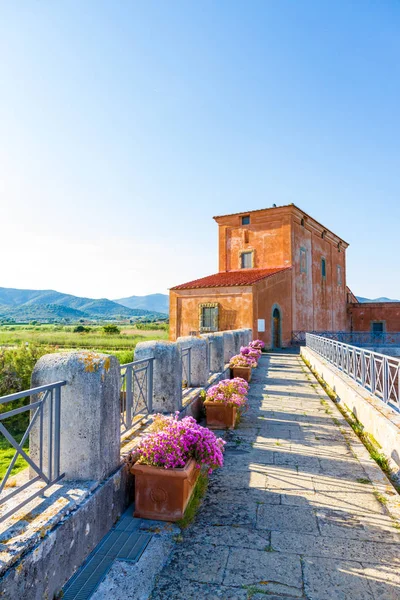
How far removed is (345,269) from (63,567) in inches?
1530

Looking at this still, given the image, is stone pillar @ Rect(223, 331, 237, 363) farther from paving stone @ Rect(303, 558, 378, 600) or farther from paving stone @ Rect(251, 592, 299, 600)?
paving stone @ Rect(251, 592, 299, 600)

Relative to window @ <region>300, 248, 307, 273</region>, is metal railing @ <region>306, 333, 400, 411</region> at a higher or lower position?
lower

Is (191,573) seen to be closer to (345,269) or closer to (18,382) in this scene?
(18,382)

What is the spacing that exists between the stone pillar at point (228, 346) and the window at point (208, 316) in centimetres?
964

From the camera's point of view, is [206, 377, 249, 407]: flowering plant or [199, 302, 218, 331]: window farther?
[199, 302, 218, 331]: window

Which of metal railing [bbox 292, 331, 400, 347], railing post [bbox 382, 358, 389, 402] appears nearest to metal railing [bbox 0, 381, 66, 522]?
railing post [bbox 382, 358, 389, 402]

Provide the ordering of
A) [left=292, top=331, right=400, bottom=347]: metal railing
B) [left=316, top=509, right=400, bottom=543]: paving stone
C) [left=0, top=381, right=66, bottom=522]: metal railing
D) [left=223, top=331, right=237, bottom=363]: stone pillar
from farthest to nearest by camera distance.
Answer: [left=292, top=331, right=400, bottom=347]: metal railing → [left=223, top=331, right=237, bottom=363]: stone pillar → [left=316, top=509, right=400, bottom=543]: paving stone → [left=0, top=381, right=66, bottom=522]: metal railing

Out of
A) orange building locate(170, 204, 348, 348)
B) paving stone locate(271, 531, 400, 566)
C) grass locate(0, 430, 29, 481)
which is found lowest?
grass locate(0, 430, 29, 481)

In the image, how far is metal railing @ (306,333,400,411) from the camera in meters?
5.98

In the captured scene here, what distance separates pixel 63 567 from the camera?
241 cm

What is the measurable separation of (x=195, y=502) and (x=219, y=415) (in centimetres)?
259

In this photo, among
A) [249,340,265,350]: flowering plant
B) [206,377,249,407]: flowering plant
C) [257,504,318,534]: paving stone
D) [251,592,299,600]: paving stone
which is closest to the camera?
[251,592,299,600]: paving stone

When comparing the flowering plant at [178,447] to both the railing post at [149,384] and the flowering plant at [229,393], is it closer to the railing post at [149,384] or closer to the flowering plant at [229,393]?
the railing post at [149,384]

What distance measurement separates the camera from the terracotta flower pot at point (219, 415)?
6.16 m
